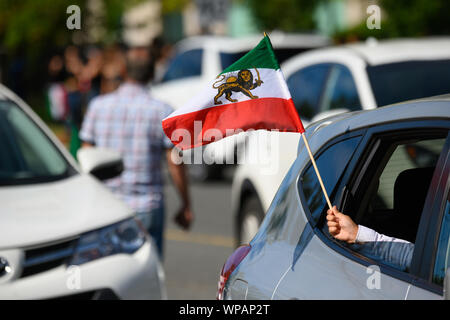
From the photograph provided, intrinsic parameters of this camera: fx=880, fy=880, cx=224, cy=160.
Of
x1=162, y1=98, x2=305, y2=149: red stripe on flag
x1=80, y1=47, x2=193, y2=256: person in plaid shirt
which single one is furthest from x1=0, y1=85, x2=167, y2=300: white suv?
x1=162, y1=98, x2=305, y2=149: red stripe on flag

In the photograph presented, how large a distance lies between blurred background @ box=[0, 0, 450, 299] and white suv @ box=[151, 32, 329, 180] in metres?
0.35

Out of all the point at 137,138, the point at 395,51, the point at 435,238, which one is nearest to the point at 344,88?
the point at 395,51

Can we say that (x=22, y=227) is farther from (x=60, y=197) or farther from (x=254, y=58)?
(x=254, y=58)

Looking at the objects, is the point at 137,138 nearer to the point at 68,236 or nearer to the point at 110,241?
the point at 110,241

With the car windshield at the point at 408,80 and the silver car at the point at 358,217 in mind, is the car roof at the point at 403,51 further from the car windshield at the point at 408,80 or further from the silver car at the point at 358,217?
the silver car at the point at 358,217

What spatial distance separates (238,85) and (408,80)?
3429 mm

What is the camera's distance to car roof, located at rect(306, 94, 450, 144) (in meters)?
2.64

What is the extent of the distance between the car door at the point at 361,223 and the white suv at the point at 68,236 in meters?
1.45

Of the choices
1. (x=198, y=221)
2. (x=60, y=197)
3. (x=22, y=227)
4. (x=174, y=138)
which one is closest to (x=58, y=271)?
(x=22, y=227)

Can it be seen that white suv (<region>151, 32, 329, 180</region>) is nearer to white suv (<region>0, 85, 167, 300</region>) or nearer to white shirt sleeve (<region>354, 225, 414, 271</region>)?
white suv (<region>0, 85, 167, 300</region>)

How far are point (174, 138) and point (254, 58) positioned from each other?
0.43 m

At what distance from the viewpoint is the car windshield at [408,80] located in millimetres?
6316

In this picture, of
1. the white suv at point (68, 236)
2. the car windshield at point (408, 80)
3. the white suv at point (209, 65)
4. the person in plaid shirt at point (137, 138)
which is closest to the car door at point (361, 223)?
the white suv at point (68, 236)

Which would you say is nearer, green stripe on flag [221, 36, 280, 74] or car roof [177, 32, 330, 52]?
green stripe on flag [221, 36, 280, 74]
